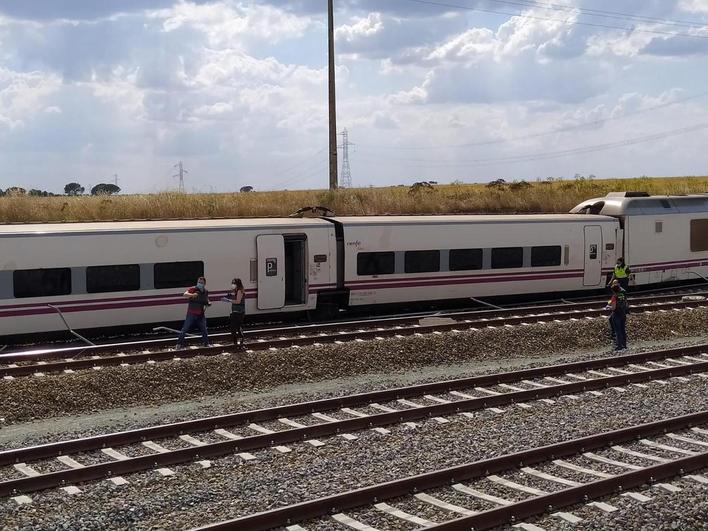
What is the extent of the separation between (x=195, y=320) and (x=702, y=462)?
34.9ft

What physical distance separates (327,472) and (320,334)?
983 cm

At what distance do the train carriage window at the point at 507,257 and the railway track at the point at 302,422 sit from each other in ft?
25.6

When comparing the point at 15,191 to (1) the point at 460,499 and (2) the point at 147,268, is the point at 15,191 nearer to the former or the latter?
(2) the point at 147,268

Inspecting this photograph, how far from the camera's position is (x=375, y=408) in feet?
45.1

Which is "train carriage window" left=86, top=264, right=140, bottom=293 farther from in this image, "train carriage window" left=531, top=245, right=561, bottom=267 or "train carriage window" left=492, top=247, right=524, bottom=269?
"train carriage window" left=531, top=245, right=561, bottom=267

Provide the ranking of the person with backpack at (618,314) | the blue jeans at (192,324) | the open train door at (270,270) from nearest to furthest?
the blue jeans at (192,324) → the person with backpack at (618,314) → the open train door at (270,270)

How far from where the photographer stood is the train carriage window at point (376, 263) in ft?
74.2

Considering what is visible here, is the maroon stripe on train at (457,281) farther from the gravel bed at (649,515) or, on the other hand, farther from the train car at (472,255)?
the gravel bed at (649,515)

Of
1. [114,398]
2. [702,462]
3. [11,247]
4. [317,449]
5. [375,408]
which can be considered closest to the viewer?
[702,462]

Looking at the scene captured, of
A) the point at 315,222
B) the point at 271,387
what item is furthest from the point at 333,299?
the point at 271,387

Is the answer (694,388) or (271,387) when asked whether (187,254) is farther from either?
(694,388)

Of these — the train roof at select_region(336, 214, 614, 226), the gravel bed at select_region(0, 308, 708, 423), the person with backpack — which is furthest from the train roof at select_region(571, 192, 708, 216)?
the person with backpack

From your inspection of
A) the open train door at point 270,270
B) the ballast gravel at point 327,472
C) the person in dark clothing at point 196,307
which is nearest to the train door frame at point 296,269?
the open train door at point 270,270

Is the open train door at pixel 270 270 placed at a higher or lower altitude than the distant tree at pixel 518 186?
lower
